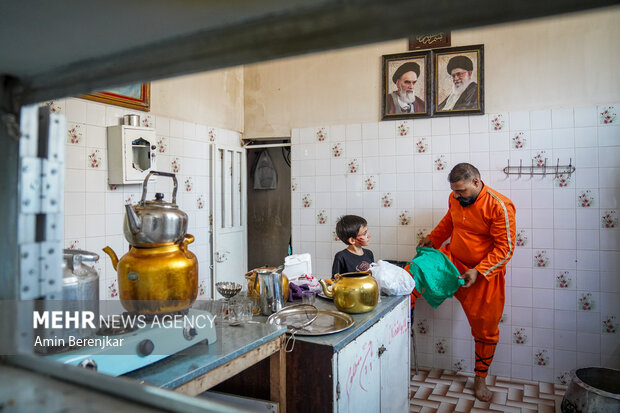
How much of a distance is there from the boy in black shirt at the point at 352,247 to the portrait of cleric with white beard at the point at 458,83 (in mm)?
1338

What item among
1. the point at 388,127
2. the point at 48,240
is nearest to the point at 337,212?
the point at 388,127

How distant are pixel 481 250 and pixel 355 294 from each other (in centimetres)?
150

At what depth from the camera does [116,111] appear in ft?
10.2

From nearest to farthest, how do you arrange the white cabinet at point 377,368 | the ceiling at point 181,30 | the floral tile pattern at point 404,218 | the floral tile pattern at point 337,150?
the ceiling at point 181,30
the white cabinet at point 377,368
the floral tile pattern at point 404,218
the floral tile pattern at point 337,150

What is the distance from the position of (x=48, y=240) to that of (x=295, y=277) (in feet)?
5.87

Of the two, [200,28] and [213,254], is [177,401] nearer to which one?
[200,28]

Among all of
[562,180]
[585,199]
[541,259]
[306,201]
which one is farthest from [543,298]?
[306,201]

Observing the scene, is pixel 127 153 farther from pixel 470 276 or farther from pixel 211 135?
pixel 470 276

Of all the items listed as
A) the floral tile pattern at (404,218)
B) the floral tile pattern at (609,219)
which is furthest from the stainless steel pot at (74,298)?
the floral tile pattern at (609,219)

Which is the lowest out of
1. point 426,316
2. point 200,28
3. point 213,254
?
point 426,316

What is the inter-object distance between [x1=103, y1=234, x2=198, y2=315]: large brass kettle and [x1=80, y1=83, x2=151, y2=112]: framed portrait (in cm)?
196

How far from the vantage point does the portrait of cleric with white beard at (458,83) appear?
11.4 ft

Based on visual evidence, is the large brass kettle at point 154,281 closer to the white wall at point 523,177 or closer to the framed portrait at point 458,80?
the white wall at point 523,177

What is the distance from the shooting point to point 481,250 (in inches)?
124
